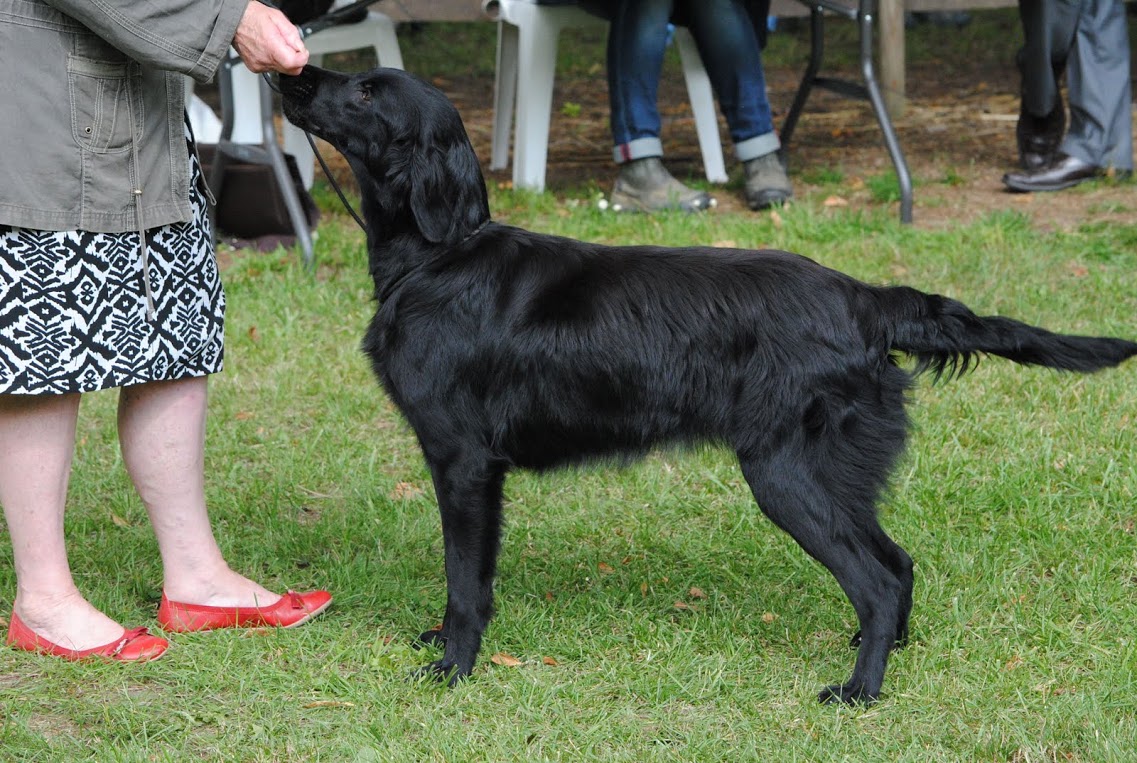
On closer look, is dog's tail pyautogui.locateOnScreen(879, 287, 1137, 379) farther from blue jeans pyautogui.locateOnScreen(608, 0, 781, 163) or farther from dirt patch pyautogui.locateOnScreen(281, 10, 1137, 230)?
blue jeans pyautogui.locateOnScreen(608, 0, 781, 163)

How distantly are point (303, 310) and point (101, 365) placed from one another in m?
2.41

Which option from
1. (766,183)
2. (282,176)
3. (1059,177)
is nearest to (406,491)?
(282,176)

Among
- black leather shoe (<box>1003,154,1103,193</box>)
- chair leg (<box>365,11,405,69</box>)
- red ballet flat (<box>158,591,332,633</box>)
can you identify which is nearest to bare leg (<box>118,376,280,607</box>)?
red ballet flat (<box>158,591,332,633</box>)

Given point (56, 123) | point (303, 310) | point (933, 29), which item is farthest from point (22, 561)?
point (933, 29)

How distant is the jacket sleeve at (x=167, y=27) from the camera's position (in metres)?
2.29

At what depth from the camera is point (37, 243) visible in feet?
8.01

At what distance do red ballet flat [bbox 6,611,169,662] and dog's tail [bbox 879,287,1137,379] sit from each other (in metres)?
1.76

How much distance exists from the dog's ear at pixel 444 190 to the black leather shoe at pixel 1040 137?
4547 mm

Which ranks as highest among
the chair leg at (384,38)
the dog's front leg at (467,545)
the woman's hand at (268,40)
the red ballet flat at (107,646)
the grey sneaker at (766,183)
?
the woman's hand at (268,40)

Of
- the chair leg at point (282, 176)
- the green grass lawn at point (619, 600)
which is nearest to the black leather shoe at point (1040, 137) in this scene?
the green grass lawn at point (619, 600)

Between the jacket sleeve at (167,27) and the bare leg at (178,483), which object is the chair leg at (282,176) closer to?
the bare leg at (178,483)

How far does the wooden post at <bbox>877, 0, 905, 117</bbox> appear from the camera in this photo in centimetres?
798

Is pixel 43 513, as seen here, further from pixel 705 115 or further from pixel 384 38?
pixel 705 115

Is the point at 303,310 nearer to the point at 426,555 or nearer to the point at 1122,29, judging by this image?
the point at 426,555
